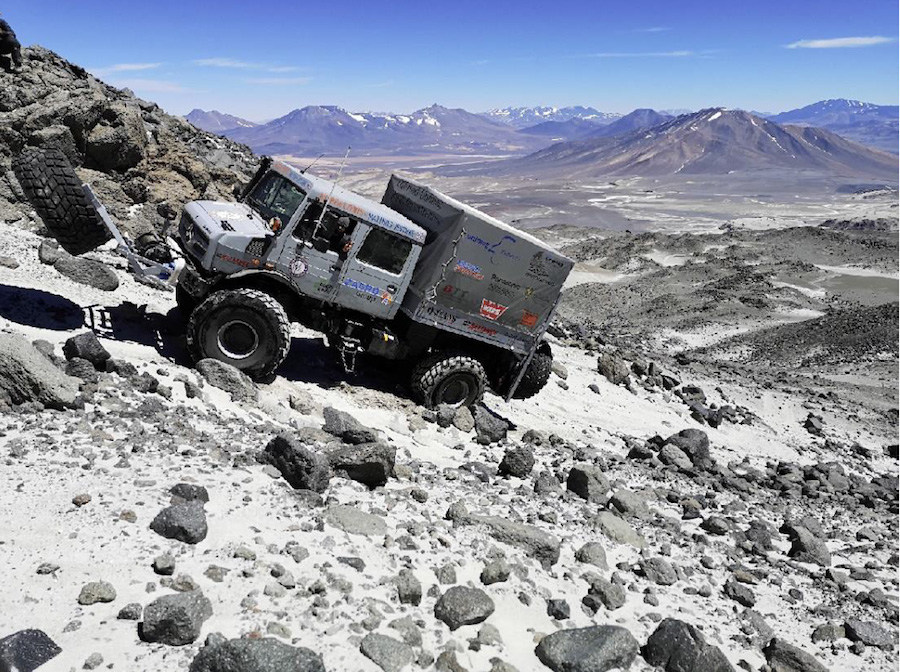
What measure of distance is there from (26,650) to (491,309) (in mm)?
6890

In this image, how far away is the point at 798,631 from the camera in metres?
5.93

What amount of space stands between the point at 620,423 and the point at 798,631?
5.83 m

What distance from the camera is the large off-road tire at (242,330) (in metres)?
7.97

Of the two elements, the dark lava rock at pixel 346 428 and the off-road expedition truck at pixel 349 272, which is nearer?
the dark lava rock at pixel 346 428

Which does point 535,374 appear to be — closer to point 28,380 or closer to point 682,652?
point 682,652

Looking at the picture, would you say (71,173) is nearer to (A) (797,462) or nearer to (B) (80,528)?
(B) (80,528)

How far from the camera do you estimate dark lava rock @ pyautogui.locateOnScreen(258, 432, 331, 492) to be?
5754mm

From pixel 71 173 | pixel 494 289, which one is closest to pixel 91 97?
pixel 71 173

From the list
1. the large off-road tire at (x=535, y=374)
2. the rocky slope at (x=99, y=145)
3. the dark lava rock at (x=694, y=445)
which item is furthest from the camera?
the rocky slope at (x=99, y=145)

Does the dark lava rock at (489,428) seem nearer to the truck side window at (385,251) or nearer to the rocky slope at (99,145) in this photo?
the truck side window at (385,251)

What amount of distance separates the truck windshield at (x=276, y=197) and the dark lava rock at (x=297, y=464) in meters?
3.47

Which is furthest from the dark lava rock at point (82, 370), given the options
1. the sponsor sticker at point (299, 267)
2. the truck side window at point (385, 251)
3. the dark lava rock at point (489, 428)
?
the dark lava rock at point (489, 428)

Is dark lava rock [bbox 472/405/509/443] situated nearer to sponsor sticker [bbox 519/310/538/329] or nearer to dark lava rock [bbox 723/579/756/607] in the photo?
sponsor sticker [bbox 519/310/538/329]

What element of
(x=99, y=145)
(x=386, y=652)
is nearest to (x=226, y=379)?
(x=386, y=652)
